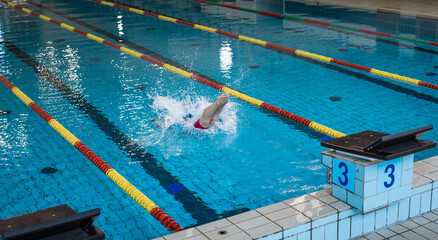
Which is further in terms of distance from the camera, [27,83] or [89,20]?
[89,20]

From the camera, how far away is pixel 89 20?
11258 millimetres

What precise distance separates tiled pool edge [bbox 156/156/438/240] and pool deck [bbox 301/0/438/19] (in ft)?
27.8

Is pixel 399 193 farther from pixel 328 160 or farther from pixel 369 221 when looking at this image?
pixel 328 160

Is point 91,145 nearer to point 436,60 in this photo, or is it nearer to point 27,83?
point 27,83

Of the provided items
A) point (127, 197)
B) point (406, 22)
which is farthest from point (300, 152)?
point (406, 22)

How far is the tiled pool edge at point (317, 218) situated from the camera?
2535 mm

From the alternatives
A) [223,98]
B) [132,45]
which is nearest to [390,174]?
[223,98]

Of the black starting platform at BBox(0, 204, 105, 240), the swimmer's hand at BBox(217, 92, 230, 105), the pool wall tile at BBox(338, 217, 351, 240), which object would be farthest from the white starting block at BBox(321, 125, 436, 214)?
the swimmer's hand at BBox(217, 92, 230, 105)

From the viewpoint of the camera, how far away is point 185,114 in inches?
205

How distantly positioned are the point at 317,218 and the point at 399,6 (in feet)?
34.4

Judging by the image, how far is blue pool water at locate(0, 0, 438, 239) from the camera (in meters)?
3.71

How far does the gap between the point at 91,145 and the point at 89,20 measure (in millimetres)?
7299

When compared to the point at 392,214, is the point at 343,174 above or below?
above

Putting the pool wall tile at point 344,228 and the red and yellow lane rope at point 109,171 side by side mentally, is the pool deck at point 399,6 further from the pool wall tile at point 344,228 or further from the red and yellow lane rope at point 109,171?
the pool wall tile at point 344,228
